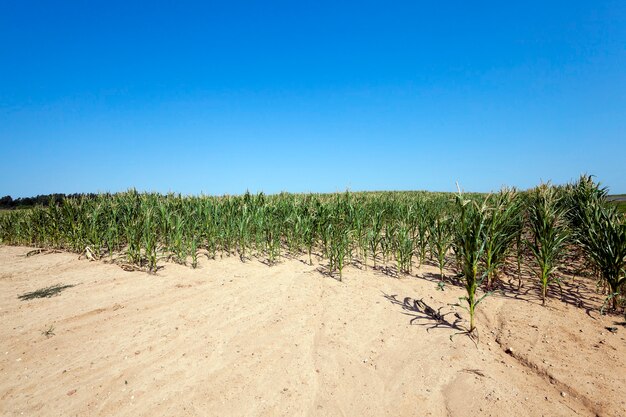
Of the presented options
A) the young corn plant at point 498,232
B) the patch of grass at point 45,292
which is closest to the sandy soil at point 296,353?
the patch of grass at point 45,292

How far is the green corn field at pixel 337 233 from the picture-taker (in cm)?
558

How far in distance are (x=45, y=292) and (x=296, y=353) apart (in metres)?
5.29

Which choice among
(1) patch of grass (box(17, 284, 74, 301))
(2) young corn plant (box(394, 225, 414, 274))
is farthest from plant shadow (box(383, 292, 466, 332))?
(1) patch of grass (box(17, 284, 74, 301))

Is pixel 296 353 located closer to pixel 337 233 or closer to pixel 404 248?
pixel 337 233

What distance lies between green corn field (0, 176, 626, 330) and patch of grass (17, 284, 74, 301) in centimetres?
131

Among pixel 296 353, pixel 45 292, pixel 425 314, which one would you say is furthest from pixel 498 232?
pixel 45 292

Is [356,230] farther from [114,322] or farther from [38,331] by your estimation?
[38,331]

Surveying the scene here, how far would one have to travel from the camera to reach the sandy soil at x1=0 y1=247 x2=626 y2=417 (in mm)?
3084

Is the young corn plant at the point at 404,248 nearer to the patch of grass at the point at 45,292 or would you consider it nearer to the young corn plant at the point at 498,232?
the young corn plant at the point at 498,232

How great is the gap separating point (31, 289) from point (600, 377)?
9368 millimetres

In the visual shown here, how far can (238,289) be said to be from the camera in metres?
5.96

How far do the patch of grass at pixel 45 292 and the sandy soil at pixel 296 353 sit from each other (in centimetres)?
16

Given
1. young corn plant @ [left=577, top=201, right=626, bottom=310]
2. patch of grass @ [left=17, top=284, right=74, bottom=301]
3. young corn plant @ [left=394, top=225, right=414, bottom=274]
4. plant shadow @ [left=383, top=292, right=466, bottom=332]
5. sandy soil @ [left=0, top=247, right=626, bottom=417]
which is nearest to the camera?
sandy soil @ [left=0, top=247, right=626, bottom=417]

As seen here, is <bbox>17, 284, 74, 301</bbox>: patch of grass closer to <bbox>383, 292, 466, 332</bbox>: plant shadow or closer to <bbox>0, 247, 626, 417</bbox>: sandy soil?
<bbox>0, 247, 626, 417</bbox>: sandy soil
